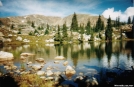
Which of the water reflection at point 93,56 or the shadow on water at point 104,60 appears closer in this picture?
the shadow on water at point 104,60

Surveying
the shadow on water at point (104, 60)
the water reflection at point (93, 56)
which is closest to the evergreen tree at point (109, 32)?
the water reflection at point (93, 56)

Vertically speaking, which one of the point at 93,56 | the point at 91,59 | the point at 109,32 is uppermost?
the point at 109,32

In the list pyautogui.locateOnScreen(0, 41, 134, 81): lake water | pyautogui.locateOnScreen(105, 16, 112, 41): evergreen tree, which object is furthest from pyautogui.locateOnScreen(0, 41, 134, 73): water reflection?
pyautogui.locateOnScreen(105, 16, 112, 41): evergreen tree

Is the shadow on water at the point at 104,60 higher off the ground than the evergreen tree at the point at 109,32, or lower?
lower

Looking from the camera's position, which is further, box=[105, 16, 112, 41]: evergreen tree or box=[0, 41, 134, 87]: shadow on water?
box=[105, 16, 112, 41]: evergreen tree

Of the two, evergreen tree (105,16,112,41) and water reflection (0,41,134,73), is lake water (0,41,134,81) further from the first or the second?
evergreen tree (105,16,112,41)

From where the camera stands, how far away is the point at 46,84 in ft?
64.4

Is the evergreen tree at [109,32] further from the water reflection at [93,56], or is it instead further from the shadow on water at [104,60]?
the shadow on water at [104,60]

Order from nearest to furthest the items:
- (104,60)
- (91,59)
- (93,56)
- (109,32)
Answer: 1. (104,60)
2. (91,59)
3. (93,56)
4. (109,32)

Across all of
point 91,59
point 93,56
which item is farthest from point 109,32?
point 91,59

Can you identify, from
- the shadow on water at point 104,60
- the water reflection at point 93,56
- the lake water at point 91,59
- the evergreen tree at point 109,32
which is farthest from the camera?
the evergreen tree at point 109,32

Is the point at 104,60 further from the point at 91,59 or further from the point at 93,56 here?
the point at 93,56

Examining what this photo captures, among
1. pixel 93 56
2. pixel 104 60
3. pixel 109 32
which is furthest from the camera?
pixel 109 32

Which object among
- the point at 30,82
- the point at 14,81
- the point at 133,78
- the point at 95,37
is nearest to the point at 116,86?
the point at 133,78
